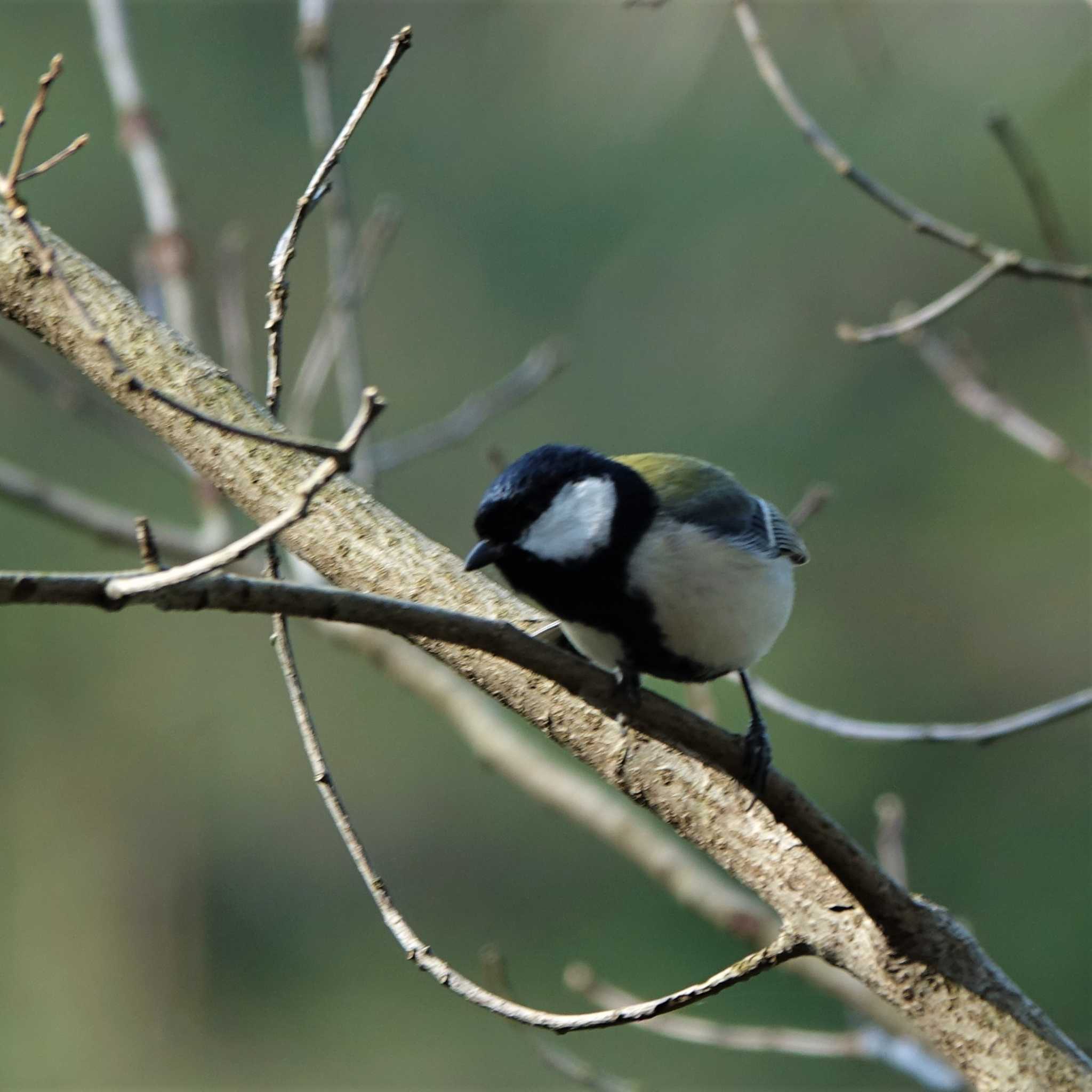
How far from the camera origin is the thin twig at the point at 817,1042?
65.1 inches

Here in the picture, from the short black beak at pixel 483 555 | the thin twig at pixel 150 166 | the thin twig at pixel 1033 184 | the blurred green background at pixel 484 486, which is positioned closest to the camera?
the short black beak at pixel 483 555

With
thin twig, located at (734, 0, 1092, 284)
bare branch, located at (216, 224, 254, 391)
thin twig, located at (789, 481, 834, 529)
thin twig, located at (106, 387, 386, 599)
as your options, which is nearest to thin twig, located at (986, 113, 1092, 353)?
thin twig, located at (734, 0, 1092, 284)

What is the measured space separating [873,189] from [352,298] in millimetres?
948

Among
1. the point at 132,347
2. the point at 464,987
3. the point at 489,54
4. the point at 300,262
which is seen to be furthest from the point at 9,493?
the point at 489,54

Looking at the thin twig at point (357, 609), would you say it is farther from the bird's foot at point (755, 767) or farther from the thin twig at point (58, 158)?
the thin twig at point (58, 158)

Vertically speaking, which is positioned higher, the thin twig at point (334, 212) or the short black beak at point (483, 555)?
the thin twig at point (334, 212)

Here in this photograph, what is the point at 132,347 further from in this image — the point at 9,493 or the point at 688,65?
the point at 688,65

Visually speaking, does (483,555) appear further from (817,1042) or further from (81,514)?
(81,514)

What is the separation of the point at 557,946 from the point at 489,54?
3940 millimetres

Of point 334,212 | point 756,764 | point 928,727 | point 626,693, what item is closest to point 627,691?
point 626,693

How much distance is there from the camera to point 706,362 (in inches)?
228

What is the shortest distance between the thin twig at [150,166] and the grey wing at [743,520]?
951 millimetres

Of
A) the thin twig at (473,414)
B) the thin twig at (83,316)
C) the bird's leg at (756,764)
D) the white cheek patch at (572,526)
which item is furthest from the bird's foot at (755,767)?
the thin twig at (473,414)

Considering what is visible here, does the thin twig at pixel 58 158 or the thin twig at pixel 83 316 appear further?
the thin twig at pixel 58 158
